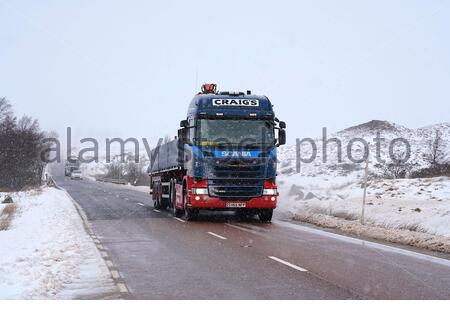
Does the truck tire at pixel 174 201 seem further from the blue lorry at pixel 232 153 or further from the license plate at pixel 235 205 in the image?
the license plate at pixel 235 205

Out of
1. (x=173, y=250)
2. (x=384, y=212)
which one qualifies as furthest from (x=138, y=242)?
(x=384, y=212)

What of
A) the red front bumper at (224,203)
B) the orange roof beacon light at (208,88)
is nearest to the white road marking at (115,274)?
the red front bumper at (224,203)

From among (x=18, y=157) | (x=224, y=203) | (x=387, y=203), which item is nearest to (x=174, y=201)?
(x=224, y=203)

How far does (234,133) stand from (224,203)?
2.34m

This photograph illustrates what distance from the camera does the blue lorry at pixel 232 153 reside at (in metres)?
17.4

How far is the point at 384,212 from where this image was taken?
1823 centimetres

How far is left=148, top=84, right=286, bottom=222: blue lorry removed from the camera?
17.4 m

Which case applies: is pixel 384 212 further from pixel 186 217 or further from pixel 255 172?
pixel 186 217

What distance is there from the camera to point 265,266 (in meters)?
9.52

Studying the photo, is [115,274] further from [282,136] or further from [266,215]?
[266,215]

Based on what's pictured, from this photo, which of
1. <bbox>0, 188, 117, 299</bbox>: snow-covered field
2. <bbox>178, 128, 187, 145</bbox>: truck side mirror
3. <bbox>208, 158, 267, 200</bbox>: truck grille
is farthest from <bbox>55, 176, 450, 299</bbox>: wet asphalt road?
<bbox>178, 128, 187, 145</bbox>: truck side mirror

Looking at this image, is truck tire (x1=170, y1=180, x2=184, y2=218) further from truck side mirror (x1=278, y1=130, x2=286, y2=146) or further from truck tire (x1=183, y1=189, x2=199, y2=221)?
truck side mirror (x1=278, y1=130, x2=286, y2=146)
